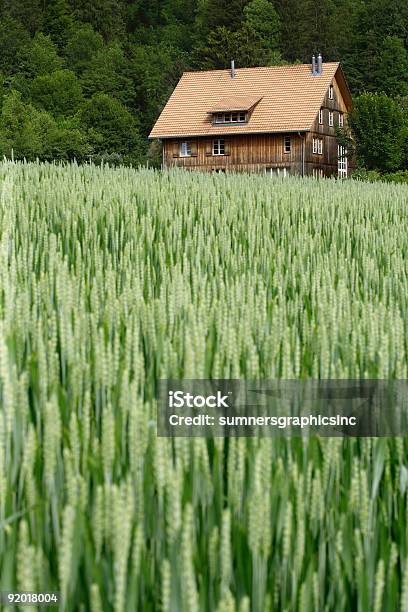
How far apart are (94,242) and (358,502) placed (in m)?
2.90

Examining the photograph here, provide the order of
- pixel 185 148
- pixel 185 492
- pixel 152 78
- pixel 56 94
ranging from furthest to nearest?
1. pixel 152 78
2. pixel 56 94
3. pixel 185 148
4. pixel 185 492

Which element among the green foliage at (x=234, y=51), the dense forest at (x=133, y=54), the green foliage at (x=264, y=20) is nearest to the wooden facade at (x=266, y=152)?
the dense forest at (x=133, y=54)

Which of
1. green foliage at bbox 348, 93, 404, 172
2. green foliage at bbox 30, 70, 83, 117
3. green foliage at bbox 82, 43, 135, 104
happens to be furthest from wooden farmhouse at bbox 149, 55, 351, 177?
green foliage at bbox 82, 43, 135, 104

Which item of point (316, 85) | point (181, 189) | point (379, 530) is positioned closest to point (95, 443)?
point (379, 530)

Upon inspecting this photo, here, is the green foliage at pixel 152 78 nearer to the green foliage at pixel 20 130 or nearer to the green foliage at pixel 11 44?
the green foliage at pixel 11 44

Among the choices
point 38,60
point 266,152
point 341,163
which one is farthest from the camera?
point 38,60

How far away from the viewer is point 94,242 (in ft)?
13.7

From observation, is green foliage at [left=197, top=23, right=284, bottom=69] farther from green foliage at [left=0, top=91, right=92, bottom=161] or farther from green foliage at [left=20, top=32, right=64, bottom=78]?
green foliage at [left=0, top=91, right=92, bottom=161]

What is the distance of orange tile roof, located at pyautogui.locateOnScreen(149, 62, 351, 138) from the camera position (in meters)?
41.5

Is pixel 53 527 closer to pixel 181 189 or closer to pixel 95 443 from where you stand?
pixel 95 443

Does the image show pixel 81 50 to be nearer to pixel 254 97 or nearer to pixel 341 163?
pixel 254 97

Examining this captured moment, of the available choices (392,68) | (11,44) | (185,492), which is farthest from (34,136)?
(185,492)

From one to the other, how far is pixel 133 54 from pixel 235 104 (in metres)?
37.9

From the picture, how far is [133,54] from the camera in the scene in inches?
3071
